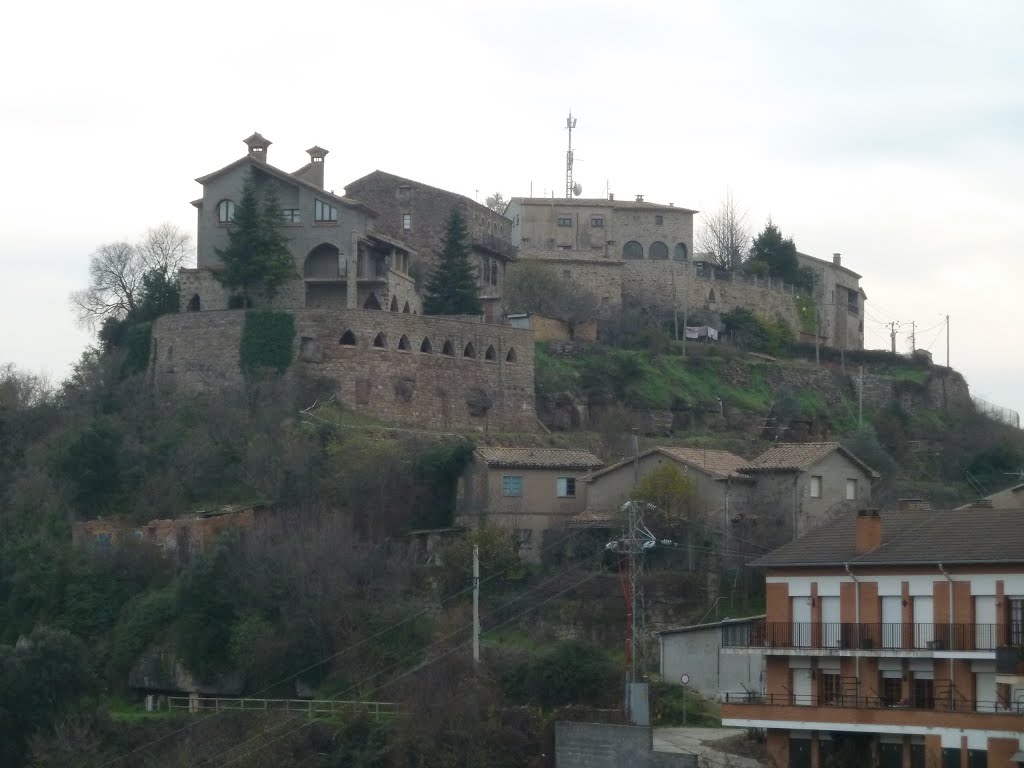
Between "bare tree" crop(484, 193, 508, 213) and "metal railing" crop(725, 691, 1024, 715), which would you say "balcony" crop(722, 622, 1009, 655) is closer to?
"metal railing" crop(725, 691, 1024, 715)

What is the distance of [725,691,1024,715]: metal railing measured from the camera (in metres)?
38.8

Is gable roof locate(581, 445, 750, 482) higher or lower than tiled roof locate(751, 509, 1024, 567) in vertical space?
higher

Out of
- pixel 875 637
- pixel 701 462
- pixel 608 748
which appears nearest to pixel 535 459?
pixel 701 462

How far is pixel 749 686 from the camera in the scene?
4672 centimetres

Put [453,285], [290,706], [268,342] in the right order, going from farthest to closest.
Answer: [453,285] → [268,342] → [290,706]

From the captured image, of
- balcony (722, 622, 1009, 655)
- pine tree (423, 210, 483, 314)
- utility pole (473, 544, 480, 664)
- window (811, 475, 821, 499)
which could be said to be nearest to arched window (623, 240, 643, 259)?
pine tree (423, 210, 483, 314)

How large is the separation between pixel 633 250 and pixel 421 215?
38.7 ft

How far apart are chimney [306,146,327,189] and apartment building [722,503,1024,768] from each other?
3592cm

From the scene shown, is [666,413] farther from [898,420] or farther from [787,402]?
[898,420]

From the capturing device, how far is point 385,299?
2803 inches

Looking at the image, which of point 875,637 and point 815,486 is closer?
point 875,637

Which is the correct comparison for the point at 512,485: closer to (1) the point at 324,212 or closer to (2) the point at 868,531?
(2) the point at 868,531

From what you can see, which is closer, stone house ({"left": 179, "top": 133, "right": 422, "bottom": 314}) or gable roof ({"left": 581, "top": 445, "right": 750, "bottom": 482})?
gable roof ({"left": 581, "top": 445, "right": 750, "bottom": 482})

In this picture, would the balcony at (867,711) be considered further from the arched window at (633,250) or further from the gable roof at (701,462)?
the arched window at (633,250)
